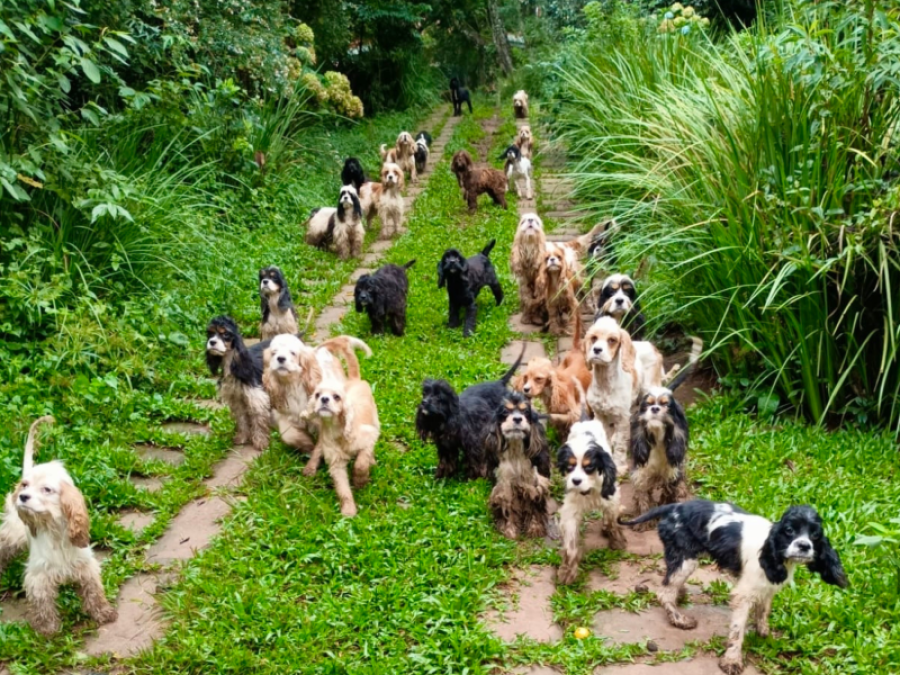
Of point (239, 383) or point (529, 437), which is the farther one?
point (239, 383)

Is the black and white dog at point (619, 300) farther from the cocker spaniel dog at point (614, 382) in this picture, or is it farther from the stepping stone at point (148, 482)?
the stepping stone at point (148, 482)

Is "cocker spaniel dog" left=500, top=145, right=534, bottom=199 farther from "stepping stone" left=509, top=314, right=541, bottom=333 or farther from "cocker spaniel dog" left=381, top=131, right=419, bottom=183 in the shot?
"stepping stone" left=509, top=314, right=541, bottom=333

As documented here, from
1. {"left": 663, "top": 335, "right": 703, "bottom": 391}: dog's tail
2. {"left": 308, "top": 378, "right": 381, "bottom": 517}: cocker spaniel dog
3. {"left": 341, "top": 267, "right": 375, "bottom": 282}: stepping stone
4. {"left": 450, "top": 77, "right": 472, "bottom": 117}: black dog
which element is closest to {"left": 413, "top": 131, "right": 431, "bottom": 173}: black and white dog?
{"left": 341, "top": 267, "right": 375, "bottom": 282}: stepping stone

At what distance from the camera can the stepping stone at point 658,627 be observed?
4.13 meters

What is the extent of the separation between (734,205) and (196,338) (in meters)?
4.77

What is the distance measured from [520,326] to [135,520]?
14.6 feet

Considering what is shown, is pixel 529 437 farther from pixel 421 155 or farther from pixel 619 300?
pixel 421 155

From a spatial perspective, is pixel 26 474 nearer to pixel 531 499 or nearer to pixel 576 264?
pixel 531 499

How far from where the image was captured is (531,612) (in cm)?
439

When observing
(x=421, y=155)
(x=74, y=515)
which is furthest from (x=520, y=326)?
(x=421, y=155)

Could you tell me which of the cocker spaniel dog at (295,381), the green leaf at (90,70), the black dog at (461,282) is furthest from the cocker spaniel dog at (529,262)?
the green leaf at (90,70)

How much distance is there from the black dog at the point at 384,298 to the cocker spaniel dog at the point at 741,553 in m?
4.07

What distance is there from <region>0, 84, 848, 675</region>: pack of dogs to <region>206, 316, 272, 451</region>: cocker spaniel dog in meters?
0.01

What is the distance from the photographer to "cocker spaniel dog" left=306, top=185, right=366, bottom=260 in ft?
34.1
